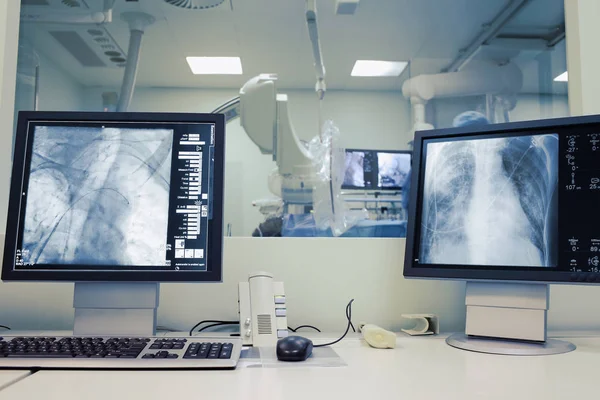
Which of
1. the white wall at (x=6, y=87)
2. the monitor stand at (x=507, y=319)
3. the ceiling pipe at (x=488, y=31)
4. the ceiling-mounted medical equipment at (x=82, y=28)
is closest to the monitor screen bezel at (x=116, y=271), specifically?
the white wall at (x=6, y=87)

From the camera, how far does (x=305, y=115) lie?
6176mm

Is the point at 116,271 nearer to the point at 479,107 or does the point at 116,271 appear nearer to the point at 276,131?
the point at 276,131

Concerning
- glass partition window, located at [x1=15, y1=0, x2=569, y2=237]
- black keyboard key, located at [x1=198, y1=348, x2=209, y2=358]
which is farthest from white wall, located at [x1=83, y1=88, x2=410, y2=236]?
black keyboard key, located at [x1=198, y1=348, x2=209, y2=358]

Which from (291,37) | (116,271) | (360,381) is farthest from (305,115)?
(360,381)

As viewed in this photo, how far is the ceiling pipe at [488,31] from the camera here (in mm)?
4188

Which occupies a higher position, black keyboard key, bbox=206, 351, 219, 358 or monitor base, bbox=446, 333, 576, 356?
black keyboard key, bbox=206, 351, 219, 358

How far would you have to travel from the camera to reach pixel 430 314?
112cm

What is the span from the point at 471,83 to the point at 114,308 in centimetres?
319

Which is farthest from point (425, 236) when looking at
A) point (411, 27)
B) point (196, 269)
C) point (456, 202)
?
point (411, 27)

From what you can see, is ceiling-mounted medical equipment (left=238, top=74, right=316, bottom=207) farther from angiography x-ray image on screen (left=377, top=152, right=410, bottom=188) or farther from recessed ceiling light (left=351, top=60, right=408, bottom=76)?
recessed ceiling light (left=351, top=60, right=408, bottom=76)

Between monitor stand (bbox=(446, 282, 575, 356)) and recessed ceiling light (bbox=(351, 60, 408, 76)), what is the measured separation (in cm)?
481

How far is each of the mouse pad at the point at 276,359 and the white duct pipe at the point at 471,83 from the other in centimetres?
306

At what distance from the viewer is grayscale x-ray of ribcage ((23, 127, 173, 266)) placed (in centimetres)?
94

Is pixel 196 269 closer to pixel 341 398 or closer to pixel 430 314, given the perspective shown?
pixel 341 398
